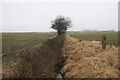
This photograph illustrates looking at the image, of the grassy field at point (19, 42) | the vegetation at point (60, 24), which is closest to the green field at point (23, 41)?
the grassy field at point (19, 42)

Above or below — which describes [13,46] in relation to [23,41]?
below

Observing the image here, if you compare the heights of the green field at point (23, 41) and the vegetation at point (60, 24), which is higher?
the vegetation at point (60, 24)

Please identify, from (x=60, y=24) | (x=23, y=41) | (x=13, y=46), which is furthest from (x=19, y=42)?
(x=60, y=24)

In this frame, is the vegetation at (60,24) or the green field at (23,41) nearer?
the green field at (23,41)

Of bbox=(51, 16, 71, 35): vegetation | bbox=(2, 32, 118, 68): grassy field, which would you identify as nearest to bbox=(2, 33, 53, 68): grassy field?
bbox=(2, 32, 118, 68): grassy field

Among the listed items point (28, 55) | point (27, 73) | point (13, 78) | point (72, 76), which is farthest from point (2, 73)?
point (72, 76)

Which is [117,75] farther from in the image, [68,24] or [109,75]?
[68,24]

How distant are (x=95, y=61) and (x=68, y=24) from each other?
53.2 meters

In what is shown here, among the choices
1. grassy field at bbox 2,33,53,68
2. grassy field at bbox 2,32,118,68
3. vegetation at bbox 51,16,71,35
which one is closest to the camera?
grassy field at bbox 2,33,53,68

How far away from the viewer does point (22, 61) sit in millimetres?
9695

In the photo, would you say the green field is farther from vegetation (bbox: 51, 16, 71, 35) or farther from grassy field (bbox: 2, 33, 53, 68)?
vegetation (bbox: 51, 16, 71, 35)

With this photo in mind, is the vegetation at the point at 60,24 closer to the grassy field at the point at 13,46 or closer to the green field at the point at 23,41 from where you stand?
the green field at the point at 23,41

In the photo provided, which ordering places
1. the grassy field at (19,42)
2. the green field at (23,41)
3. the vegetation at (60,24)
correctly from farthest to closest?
1. the vegetation at (60,24)
2. the green field at (23,41)
3. the grassy field at (19,42)

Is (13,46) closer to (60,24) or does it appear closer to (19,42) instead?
(19,42)
